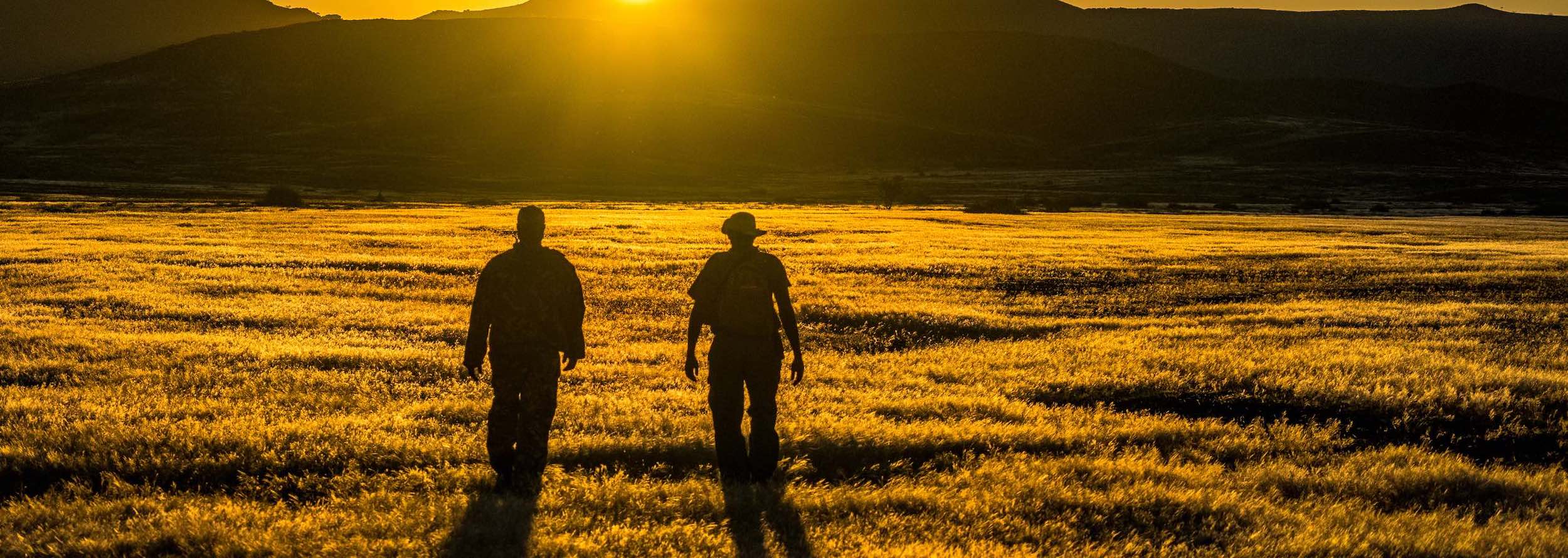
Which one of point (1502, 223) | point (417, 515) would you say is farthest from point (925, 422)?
point (1502, 223)

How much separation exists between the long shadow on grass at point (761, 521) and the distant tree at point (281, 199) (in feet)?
224

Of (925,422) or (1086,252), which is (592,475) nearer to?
(925,422)

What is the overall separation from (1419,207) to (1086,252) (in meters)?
80.5

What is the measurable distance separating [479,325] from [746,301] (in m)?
2.30

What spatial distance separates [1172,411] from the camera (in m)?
11.5

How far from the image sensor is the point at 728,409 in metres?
8.21

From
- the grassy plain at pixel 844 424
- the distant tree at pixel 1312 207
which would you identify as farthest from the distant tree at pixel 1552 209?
the grassy plain at pixel 844 424

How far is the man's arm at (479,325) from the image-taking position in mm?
7992

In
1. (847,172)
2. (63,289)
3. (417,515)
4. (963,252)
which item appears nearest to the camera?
(417,515)

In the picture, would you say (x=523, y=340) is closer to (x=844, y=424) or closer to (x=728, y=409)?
(x=728, y=409)

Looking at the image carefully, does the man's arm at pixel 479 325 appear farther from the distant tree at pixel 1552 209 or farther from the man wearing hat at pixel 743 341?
the distant tree at pixel 1552 209

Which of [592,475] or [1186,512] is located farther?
[592,475]

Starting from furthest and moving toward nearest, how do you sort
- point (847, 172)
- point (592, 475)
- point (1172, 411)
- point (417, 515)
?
point (847, 172) → point (1172, 411) → point (592, 475) → point (417, 515)

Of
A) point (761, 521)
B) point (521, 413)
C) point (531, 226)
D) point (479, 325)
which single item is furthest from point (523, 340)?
point (761, 521)
